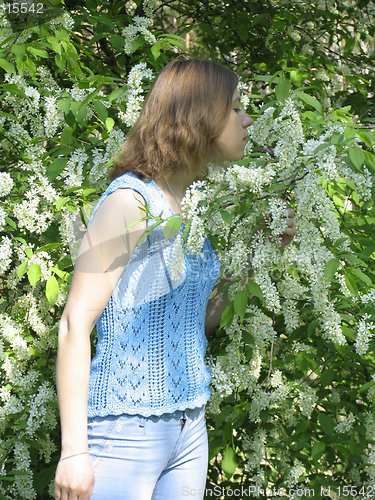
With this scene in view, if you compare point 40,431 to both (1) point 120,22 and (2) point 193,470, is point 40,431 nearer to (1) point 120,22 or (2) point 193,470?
(2) point 193,470

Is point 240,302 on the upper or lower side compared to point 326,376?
upper

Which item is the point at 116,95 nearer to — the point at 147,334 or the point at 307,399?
the point at 147,334

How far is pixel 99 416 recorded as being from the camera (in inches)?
48.4

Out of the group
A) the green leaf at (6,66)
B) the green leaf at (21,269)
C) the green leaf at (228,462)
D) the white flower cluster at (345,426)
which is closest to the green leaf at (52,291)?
the green leaf at (21,269)

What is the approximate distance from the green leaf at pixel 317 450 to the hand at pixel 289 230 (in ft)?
3.11

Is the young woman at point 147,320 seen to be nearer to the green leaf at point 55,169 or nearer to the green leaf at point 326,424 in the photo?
the green leaf at point 55,169

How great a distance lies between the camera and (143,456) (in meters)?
1.23

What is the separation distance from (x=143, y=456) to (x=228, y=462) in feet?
A: 2.73

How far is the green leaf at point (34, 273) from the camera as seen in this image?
1.83 metres

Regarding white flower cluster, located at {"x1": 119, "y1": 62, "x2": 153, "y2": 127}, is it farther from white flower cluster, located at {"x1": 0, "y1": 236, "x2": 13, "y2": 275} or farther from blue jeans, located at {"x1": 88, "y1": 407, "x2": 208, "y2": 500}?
blue jeans, located at {"x1": 88, "y1": 407, "x2": 208, "y2": 500}

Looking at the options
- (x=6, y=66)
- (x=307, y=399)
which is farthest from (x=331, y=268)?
(x=6, y=66)

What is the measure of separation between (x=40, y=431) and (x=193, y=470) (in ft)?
2.99

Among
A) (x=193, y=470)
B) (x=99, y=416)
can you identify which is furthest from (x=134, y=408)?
(x=193, y=470)
